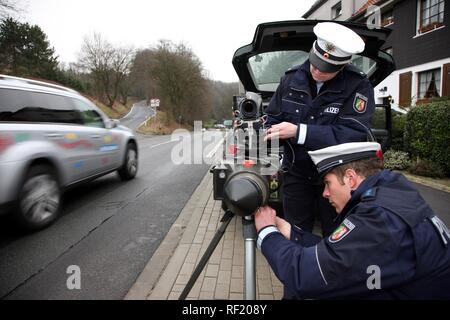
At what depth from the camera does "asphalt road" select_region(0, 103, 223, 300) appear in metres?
2.80

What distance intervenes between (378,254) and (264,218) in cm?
46

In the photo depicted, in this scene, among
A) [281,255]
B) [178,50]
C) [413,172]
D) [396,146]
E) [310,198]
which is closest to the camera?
[281,255]

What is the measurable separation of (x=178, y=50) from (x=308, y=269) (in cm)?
4419

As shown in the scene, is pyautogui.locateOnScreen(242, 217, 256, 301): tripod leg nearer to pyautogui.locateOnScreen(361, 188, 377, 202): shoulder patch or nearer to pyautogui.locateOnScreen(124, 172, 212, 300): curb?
pyautogui.locateOnScreen(361, 188, 377, 202): shoulder patch

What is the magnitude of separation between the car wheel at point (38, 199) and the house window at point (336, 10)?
1030 inches

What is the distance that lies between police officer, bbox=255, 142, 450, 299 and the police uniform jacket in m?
0.65

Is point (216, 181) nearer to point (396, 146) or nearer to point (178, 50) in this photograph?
point (396, 146)

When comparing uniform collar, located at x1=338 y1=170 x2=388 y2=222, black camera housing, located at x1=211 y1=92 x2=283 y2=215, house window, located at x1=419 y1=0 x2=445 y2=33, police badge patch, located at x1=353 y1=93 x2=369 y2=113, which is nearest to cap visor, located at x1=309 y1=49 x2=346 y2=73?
police badge patch, located at x1=353 y1=93 x2=369 y2=113

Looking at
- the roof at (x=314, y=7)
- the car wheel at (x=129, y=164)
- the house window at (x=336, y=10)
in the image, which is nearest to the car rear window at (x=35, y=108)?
the car wheel at (x=129, y=164)

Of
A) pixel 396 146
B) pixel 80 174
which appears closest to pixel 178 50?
pixel 396 146

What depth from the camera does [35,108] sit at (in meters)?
4.21

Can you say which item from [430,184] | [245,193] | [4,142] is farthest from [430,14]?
[245,193]
